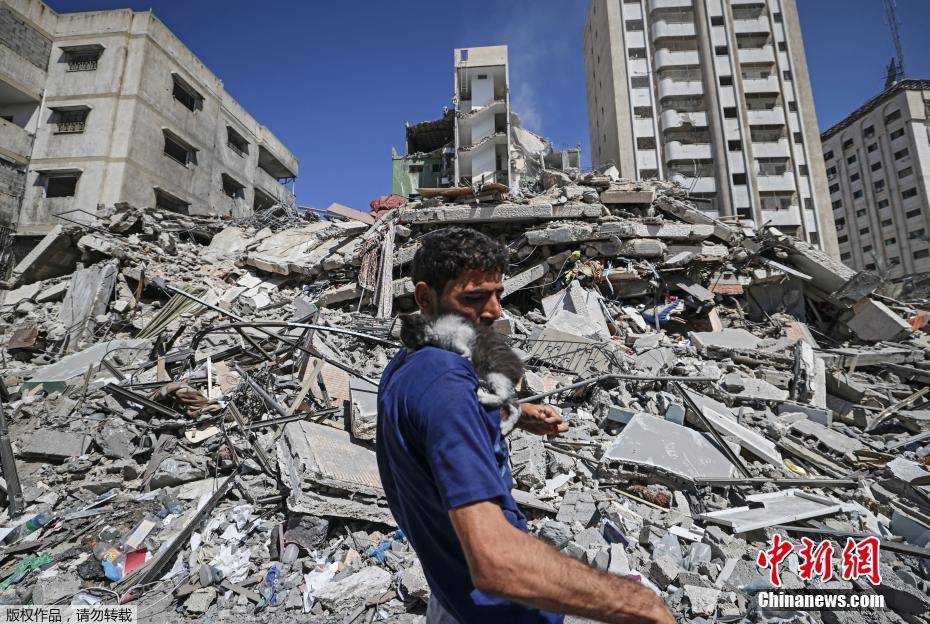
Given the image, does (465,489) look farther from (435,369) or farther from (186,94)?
(186,94)

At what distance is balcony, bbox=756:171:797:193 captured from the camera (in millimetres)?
29141

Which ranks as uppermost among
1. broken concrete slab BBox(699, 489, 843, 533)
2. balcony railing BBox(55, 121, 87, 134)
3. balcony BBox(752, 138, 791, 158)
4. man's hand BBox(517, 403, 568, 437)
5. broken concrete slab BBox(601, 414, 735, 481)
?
balcony BBox(752, 138, 791, 158)

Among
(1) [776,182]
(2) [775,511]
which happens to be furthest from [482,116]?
(2) [775,511]

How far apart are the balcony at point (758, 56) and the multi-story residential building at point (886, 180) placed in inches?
717

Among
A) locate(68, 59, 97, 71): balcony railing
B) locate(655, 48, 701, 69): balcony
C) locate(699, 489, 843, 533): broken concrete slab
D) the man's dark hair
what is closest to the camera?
the man's dark hair

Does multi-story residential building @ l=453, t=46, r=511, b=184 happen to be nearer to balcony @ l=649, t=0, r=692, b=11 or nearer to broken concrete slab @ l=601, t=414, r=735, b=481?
balcony @ l=649, t=0, r=692, b=11

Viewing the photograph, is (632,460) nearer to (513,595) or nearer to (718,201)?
(513,595)

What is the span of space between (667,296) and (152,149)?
73.2 feet

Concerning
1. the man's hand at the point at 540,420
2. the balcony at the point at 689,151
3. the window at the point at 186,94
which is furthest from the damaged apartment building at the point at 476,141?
the man's hand at the point at 540,420

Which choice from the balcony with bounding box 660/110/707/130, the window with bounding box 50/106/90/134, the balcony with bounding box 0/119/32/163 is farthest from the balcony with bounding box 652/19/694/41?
the balcony with bounding box 0/119/32/163

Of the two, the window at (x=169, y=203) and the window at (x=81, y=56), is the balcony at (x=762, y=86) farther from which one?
the window at (x=81, y=56)

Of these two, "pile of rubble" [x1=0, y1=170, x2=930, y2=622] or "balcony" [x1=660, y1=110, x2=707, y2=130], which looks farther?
"balcony" [x1=660, y1=110, x2=707, y2=130]

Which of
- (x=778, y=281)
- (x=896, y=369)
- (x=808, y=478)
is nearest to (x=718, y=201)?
(x=778, y=281)

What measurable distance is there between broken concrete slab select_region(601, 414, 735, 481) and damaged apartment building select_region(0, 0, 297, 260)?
2090 cm
